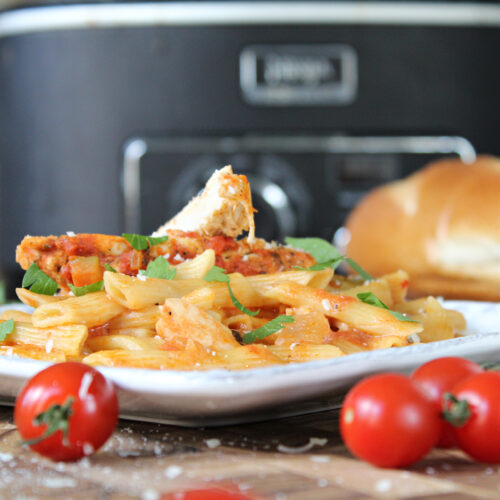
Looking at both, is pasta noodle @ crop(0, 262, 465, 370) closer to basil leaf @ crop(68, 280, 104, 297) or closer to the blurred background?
basil leaf @ crop(68, 280, 104, 297)

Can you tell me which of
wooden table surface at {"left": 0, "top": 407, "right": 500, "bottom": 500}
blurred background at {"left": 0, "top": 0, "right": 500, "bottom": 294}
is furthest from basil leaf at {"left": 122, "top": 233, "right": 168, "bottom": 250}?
blurred background at {"left": 0, "top": 0, "right": 500, "bottom": 294}

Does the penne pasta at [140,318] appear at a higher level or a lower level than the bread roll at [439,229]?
higher

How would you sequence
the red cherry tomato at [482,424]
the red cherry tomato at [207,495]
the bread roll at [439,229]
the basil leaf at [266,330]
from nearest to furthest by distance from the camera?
the red cherry tomato at [207,495], the red cherry tomato at [482,424], the basil leaf at [266,330], the bread roll at [439,229]

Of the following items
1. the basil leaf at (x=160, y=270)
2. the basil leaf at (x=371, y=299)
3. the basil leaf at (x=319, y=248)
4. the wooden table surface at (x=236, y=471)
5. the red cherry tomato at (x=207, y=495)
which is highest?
the basil leaf at (x=160, y=270)

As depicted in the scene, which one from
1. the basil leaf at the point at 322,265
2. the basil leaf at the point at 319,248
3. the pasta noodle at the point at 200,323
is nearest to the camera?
the pasta noodle at the point at 200,323

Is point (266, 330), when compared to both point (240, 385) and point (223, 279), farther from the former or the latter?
point (240, 385)

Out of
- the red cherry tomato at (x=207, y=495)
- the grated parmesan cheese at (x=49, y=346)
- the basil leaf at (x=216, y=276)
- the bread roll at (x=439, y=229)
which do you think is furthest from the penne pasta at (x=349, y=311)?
the bread roll at (x=439, y=229)

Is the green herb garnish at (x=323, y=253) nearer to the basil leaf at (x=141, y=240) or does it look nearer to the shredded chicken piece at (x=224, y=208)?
the shredded chicken piece at (x=224, y=208)
